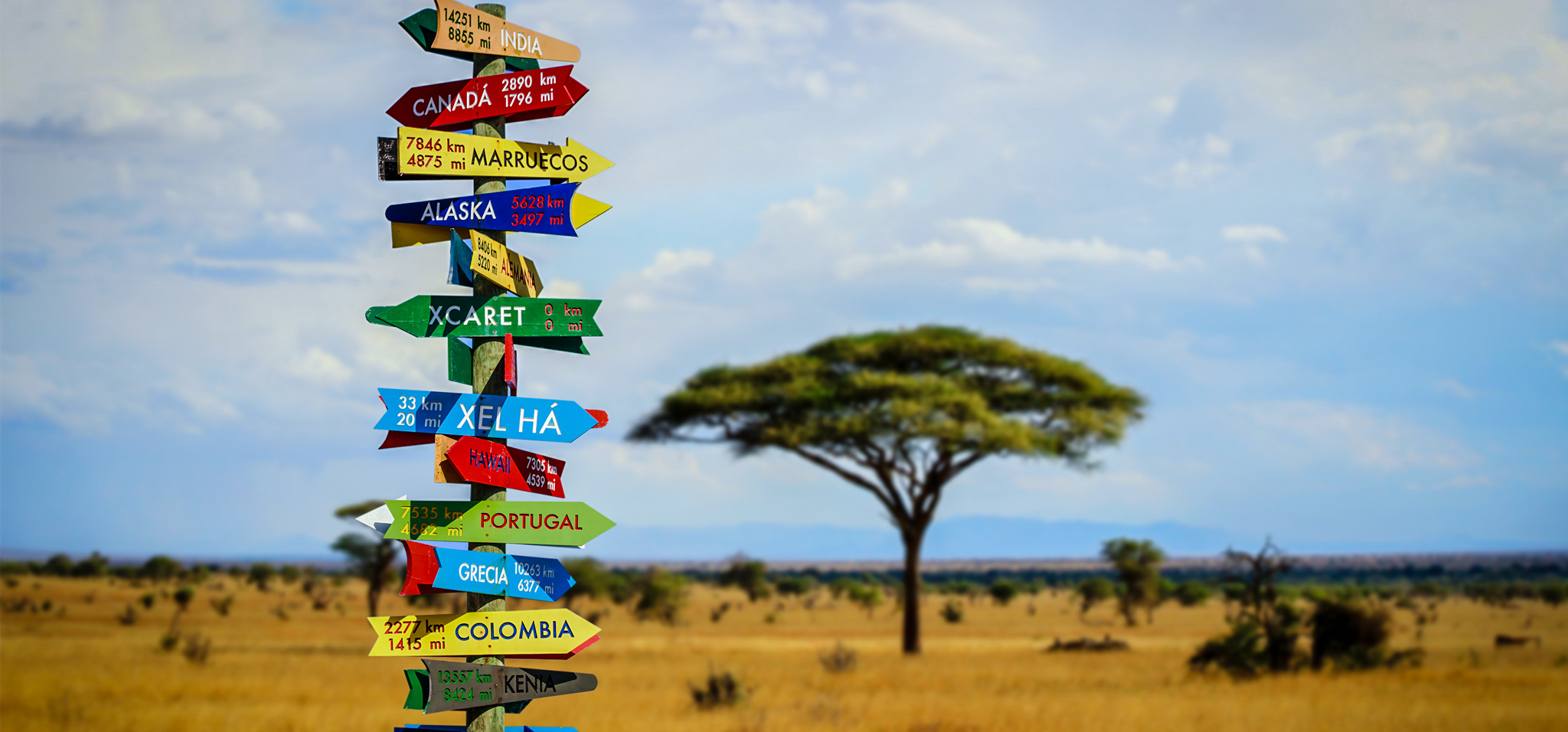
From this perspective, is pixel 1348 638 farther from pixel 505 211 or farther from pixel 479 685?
pixel 505 211

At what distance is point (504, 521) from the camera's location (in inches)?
198

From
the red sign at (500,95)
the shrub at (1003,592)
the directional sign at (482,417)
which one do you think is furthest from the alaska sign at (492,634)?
the shrub at (1003,592)

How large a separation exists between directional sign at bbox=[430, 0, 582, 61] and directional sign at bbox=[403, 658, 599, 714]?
9.22 ft

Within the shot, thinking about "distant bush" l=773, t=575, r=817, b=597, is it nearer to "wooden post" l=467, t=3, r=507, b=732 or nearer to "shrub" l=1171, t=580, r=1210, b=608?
"shrub" l=1171, t=580, r=1210, b=608

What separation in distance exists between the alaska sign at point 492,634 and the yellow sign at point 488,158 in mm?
1996

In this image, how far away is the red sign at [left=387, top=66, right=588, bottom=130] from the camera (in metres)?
5.41

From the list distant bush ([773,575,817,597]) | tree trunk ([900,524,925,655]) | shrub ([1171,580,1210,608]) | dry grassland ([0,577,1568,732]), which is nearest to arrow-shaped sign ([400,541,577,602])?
dry grassland ([0,577,1568,732])

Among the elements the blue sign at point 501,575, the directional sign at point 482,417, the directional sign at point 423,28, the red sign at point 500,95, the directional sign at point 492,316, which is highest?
the directional sign at point 423,28

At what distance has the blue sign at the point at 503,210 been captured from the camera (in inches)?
209

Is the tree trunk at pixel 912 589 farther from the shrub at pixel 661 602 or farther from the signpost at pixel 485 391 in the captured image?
the signpost at pixel 485 391

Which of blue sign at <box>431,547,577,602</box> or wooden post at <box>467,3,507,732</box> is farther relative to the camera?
wooden post at <box>467,3,507,732</box>

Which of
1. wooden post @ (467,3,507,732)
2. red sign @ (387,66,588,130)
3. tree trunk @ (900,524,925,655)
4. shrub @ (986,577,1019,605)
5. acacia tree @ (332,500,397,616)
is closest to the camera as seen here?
wooden post @ (467,3,507,732)

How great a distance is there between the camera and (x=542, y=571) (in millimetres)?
5121

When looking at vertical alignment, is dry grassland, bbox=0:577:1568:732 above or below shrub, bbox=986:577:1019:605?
above
